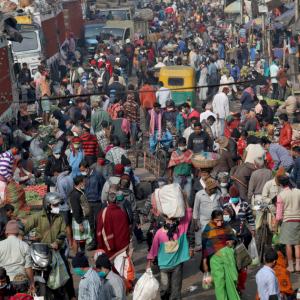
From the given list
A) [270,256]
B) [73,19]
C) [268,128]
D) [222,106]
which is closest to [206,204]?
[270,256]

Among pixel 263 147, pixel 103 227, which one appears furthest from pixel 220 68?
pixel 103 227

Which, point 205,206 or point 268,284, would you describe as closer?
point 268,284

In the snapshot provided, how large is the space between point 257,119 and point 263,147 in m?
4.31

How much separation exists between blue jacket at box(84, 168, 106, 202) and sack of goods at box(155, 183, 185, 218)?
223cm

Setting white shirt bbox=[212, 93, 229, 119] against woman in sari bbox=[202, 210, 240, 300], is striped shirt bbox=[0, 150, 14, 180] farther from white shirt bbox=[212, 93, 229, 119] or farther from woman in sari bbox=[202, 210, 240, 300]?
white shirt bbox=[212, 93, 229, 119]

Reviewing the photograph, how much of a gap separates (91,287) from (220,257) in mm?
1968

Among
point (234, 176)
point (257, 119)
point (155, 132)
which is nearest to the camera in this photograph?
point (234, 176)

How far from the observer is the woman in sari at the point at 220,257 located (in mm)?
7105

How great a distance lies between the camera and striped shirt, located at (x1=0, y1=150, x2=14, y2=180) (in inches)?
398

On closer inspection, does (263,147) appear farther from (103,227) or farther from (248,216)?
(103,227)

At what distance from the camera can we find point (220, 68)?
2394 centimetres

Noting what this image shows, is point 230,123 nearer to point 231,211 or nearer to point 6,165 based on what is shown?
point 6,165

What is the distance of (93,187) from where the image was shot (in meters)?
9.56

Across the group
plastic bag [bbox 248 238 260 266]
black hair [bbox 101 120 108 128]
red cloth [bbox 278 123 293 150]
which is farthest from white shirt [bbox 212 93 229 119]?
plastic bag [bbox 248 238 260 266]
